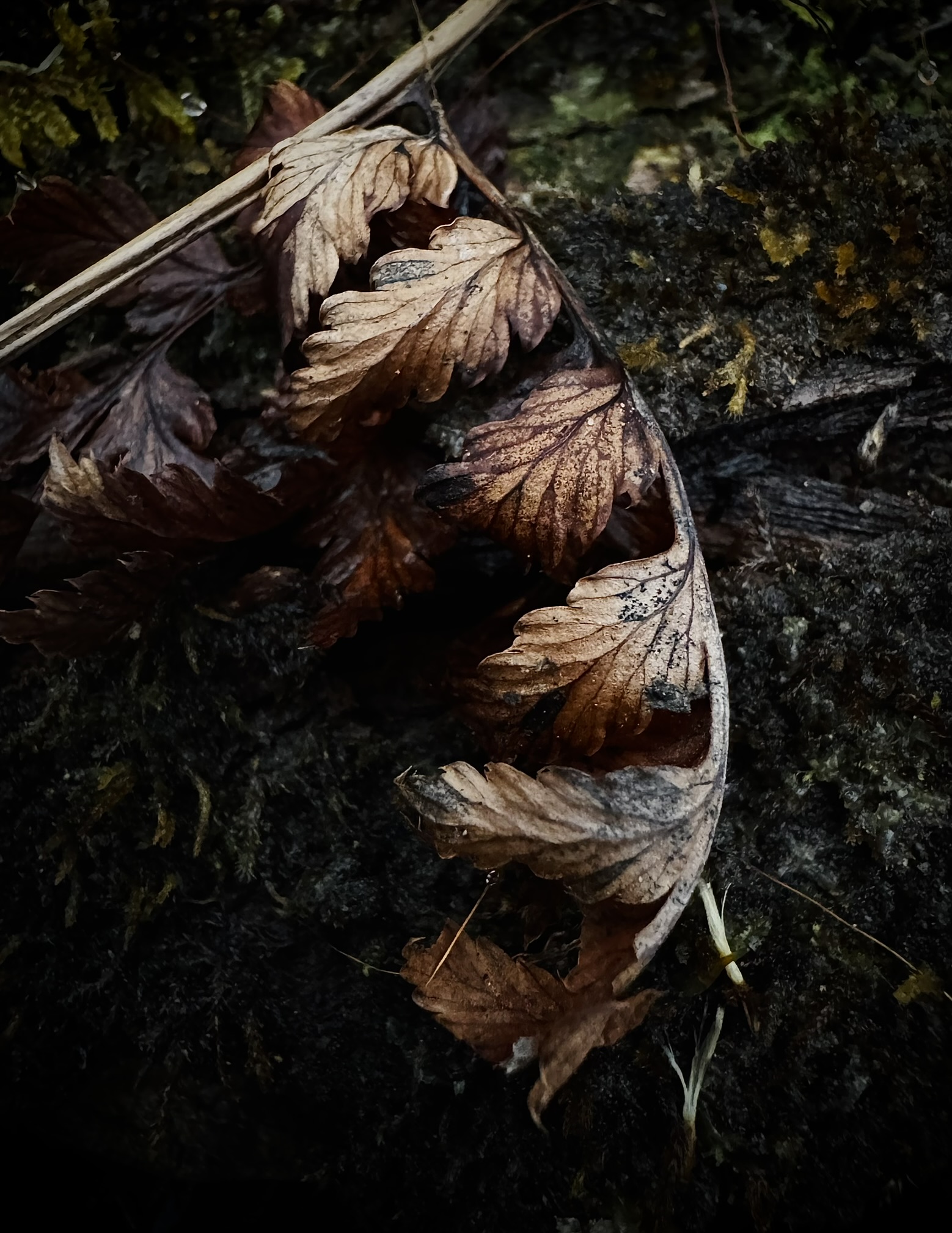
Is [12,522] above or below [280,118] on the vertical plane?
below

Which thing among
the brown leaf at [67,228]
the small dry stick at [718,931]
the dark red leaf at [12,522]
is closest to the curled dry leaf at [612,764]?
the small dry stick at [718,931]

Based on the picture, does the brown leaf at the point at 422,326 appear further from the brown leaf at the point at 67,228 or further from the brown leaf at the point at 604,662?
the brown leaf at the point at 67,228

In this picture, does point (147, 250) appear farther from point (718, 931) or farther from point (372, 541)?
point (718, 931)

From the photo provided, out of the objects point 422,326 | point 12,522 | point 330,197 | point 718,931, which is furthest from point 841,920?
point 12,522

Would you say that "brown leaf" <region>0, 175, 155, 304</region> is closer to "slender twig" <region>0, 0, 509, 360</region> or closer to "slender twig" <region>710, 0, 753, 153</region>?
"slender twig" <region>0, 0, 509, 360</region>

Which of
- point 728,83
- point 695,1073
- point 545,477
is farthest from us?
point 728,83

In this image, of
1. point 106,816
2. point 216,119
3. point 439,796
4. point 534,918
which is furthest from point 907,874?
point 216,119

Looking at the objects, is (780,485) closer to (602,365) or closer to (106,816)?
(602,365)
